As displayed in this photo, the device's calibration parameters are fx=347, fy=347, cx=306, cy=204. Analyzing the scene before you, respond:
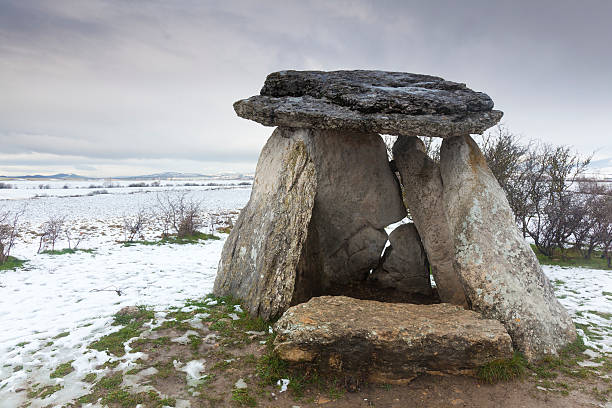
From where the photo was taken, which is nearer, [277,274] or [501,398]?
[501,398]

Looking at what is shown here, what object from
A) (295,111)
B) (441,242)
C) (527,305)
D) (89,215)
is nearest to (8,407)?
(295,111)

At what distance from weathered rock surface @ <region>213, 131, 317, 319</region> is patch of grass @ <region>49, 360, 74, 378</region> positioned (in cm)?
262

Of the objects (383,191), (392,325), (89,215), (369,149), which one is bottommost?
(89,215)

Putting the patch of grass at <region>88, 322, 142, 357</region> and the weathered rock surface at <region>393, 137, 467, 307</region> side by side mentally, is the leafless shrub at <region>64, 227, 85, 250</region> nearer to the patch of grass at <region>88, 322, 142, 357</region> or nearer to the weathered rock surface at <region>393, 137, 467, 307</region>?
the patch of grass at <region>88, 322, 142, 357</region>

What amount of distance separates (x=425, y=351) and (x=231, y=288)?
13.3 feet

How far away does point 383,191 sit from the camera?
28.0ft

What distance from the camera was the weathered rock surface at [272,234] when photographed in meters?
5.81

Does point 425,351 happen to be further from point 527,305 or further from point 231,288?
point 231,288

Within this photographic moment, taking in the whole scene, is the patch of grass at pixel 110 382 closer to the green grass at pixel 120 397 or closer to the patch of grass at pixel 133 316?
the green grass at pixel 120 397

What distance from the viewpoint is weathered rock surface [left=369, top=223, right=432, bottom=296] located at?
27.3 ft

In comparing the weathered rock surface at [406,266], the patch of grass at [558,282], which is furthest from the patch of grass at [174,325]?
the patch of grass at [558,282]

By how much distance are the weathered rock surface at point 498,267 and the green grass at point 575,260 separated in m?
7.32

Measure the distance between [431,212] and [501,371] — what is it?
11.8ft

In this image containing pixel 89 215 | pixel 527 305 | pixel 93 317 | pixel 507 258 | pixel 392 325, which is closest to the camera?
pixel 392 325
